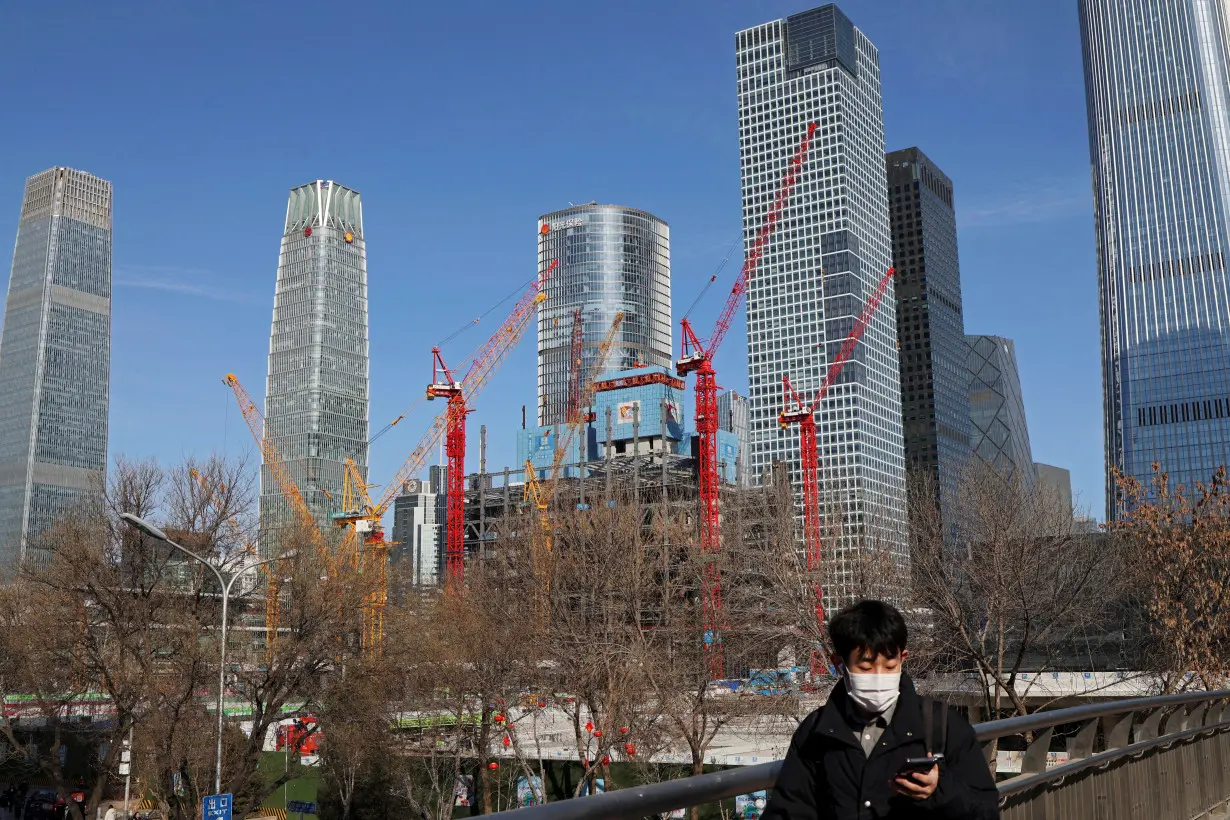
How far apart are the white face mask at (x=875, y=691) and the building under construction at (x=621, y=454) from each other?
10444 cm

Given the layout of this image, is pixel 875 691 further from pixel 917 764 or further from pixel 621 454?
pixel 621 454

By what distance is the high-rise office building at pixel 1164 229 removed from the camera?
6112 inches

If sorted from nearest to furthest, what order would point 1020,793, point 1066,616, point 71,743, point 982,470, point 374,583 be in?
point 1020,793 < point 1066,616 < point 982,470 < point 374,583 < point 71,743

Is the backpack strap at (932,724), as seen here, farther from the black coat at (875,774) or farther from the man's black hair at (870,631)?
the man's black hair at (870,631)

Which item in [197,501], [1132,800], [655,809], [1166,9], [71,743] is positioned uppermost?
[1166,9]

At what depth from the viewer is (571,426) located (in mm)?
170375

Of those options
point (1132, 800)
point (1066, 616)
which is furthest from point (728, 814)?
point (1066, 616)

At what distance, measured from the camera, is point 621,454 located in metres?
159

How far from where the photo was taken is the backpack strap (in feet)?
13.0

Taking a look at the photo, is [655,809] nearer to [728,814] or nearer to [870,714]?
[870,714]

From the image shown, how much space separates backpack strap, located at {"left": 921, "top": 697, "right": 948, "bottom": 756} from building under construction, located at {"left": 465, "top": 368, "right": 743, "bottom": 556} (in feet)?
343

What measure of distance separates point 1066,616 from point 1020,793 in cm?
2672

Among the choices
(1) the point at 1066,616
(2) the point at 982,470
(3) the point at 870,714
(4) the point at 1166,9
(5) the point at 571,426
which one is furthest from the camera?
(5) the point at 571,426

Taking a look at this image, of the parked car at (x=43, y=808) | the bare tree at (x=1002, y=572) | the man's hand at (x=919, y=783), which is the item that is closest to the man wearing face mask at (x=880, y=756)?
the man's hand at (x=919, y=783)
